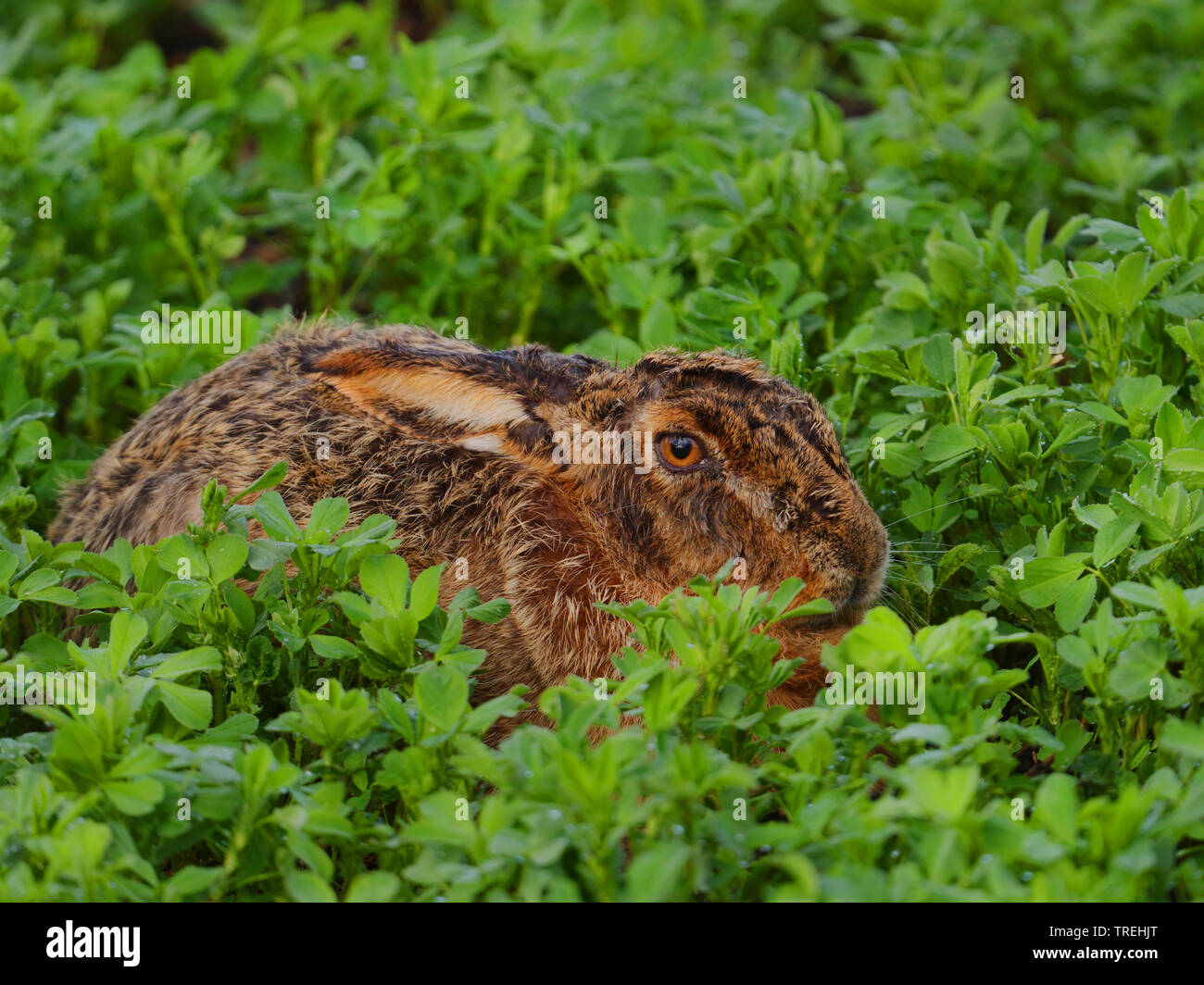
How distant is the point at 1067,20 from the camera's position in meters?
8.70

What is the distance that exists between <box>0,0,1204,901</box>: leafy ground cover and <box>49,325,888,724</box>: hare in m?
0.25

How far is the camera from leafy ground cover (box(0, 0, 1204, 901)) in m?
2.96

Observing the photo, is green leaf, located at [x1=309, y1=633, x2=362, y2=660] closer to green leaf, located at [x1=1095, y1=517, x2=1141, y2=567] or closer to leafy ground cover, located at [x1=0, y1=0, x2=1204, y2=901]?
leafy ground cover, located at [x1=0, y1=0, x2=1204, y2=901]

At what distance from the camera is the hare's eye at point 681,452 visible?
163 inches

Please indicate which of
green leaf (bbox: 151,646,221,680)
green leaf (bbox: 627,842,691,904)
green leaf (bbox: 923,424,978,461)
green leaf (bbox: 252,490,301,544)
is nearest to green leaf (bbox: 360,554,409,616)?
green leaf (bbox: 252,490,301,544)

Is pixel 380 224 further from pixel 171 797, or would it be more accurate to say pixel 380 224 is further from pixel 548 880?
pixel 548 880

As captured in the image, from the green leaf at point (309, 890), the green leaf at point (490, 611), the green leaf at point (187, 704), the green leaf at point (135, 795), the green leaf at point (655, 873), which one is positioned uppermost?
the green leaf at point (490, 611)

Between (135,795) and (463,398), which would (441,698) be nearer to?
(135,795)

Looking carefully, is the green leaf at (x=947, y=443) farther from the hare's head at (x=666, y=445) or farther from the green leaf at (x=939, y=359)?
the hare's head at (x=666, y=445)

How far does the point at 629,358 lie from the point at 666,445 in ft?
2.64

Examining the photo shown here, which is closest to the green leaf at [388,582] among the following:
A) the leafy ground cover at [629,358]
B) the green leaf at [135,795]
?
the leafy ground cover at [629,358]

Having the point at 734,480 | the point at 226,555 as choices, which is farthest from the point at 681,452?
the point at 226,555
